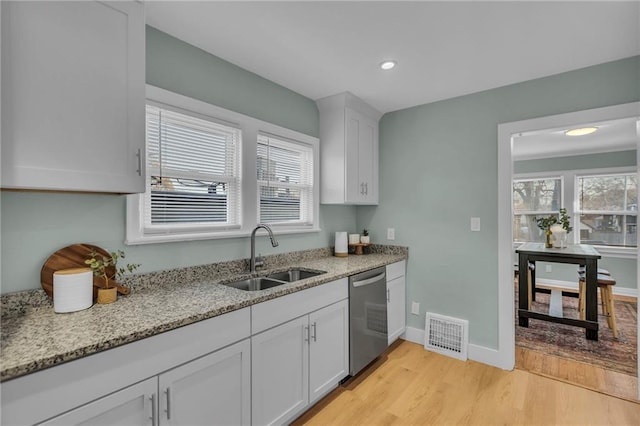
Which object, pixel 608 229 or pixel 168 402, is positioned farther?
pixel 608 229

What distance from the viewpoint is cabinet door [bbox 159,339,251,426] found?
131cm

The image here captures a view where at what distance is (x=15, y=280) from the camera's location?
4.53ft

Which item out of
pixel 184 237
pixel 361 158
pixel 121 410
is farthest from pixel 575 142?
pixel 121 410

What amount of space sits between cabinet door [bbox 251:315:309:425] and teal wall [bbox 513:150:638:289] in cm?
564

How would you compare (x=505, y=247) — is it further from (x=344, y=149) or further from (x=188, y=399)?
(x=188, y=399)

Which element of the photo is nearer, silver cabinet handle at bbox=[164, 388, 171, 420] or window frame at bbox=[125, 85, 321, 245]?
silver cabinet handle at bbox=[164, 388, 171, 420]

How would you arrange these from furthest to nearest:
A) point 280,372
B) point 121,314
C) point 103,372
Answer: point 280,372
point 121,314
point 103,372

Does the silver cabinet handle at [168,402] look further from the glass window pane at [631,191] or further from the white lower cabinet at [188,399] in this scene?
the glass window pane at [631,191]

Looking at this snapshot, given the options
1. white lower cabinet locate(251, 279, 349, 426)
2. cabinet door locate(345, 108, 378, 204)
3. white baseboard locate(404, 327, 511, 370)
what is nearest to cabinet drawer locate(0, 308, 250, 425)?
white lower cabinet locate(251, 279, 349, 426)

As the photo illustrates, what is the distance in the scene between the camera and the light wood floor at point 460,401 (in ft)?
6.64

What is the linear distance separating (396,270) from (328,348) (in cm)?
121

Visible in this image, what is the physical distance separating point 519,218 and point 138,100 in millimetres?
6640

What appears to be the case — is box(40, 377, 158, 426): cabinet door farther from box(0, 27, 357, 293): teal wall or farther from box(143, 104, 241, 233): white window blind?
box(143, 104, 241, 233): white window blind

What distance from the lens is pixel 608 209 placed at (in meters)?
5.21
